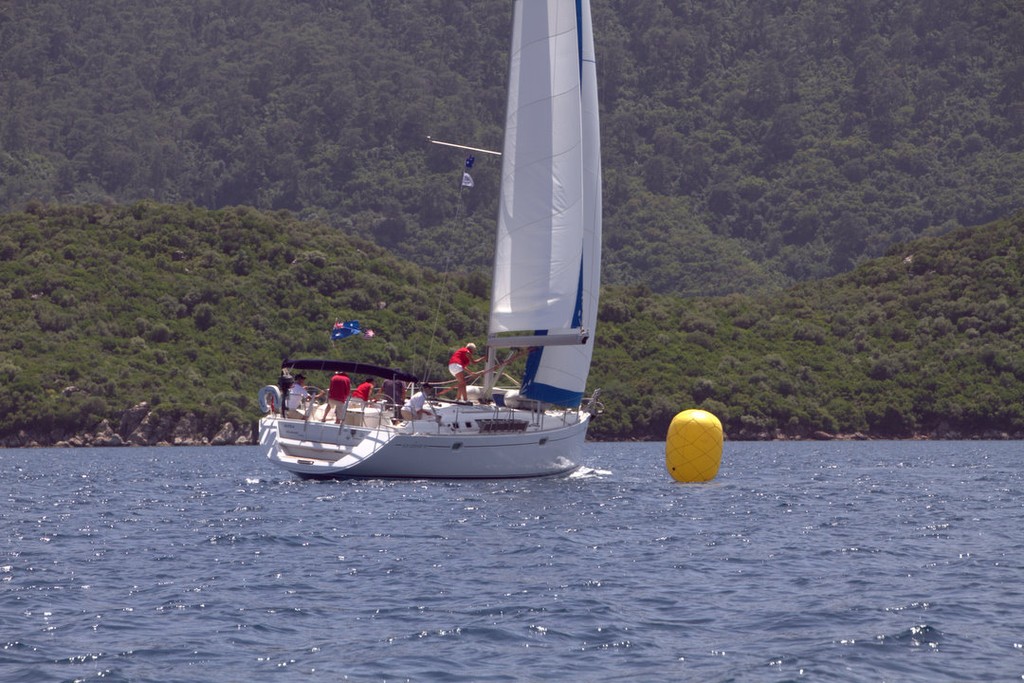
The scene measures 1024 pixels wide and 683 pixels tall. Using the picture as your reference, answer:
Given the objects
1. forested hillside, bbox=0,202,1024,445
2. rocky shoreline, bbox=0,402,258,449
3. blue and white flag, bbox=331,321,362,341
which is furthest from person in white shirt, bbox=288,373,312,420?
rocky shoreline, bbox=0,402,258,449

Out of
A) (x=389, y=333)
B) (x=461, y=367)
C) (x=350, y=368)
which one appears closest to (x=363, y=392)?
(x=350, y=368)

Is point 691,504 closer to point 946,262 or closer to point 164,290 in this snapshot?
point 164,290

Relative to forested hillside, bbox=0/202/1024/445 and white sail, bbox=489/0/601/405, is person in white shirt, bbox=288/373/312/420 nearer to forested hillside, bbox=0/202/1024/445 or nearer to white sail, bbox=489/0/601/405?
white sail, bbox=489/0/601/405

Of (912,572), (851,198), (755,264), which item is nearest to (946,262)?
(755,264)

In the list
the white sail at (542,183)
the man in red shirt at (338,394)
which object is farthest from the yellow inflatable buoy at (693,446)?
the man in red shirt at (338,394)

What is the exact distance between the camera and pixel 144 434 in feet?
230

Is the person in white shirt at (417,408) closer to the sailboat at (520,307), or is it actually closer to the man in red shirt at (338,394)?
the sailboat at (520,307)

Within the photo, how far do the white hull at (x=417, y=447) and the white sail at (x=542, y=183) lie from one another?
2157 millimetres

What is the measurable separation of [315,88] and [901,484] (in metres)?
154

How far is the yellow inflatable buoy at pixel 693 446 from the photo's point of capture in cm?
3175

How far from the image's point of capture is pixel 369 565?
19.1m

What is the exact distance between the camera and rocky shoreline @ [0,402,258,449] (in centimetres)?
6956

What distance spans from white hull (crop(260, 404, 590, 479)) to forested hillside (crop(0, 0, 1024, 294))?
106535mm

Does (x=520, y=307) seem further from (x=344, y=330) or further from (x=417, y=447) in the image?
(x=344, y=330)
